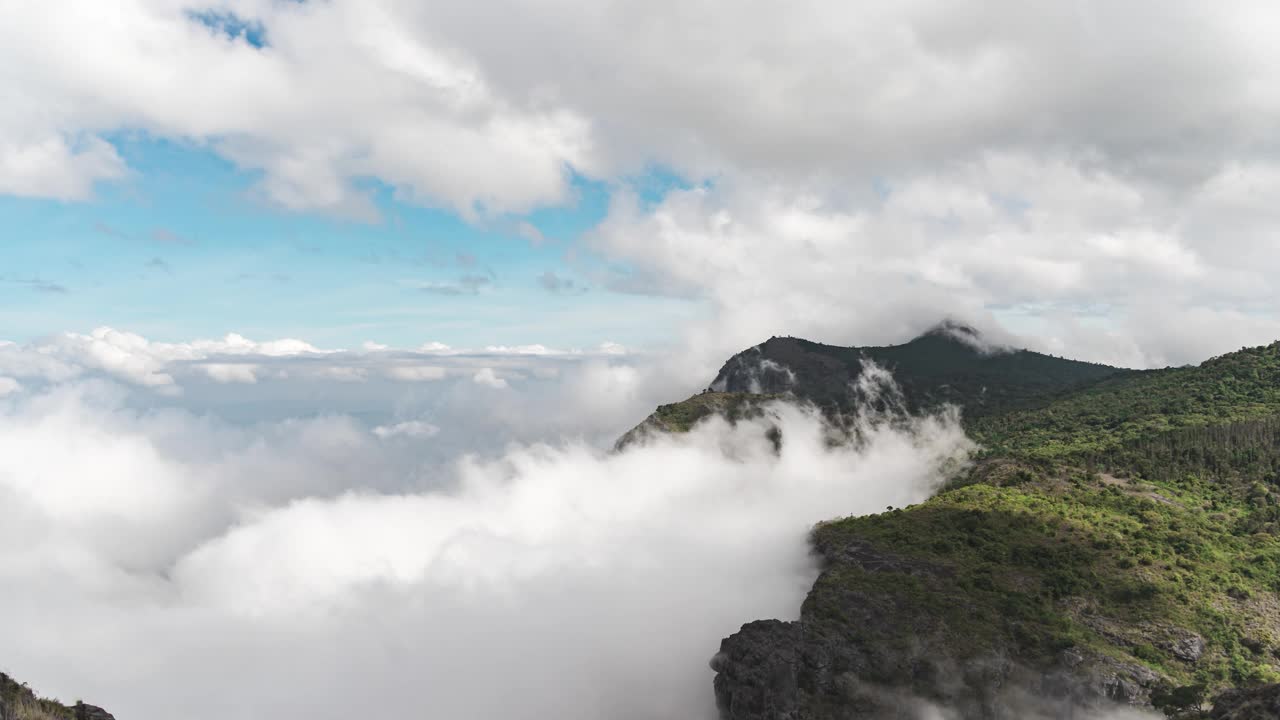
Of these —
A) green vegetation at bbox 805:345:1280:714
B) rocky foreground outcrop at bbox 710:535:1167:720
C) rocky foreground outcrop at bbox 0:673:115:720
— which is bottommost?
rocky foreground outcrop at bbox 710:535:1167:720

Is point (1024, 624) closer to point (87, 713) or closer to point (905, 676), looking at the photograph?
point (905, 676)

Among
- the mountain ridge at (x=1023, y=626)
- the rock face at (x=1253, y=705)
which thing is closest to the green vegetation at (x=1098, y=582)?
the mountain ridge at (x=1023, y=626)

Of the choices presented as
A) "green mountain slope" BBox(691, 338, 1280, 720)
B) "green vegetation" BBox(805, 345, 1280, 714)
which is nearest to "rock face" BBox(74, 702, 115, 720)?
"green mountain slope" BBox(691, 338, 1280, 720)

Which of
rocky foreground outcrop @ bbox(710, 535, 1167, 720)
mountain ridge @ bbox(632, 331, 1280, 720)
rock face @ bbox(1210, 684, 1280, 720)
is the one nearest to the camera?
rock face @ bbox(1210, 684, 1280, 720)

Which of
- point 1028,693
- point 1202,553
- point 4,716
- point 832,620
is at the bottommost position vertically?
point 1028,693

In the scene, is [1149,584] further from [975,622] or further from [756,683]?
[756,683]

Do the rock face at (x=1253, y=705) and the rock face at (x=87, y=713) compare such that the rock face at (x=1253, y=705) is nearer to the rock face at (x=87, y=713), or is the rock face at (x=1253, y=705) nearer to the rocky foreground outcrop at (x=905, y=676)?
the rocky foreground outcrop at (x=905, y=676)

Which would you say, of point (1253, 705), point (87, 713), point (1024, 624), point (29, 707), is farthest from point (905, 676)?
point (29, 707)

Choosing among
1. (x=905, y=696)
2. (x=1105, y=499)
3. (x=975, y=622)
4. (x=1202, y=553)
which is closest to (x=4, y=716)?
(x=905, y=696)

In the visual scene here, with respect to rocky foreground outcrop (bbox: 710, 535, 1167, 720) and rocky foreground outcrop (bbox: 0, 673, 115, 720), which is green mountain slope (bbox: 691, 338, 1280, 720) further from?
rocky foreground outcrop (bbox: 0, 673, 115, 720)
